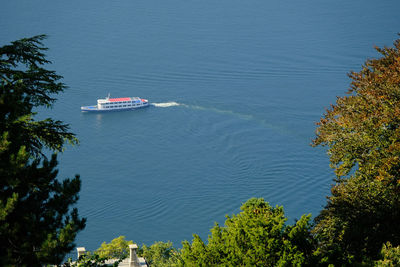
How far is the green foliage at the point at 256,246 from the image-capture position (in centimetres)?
1076

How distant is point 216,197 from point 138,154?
10.4 metres

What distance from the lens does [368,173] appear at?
1405cm

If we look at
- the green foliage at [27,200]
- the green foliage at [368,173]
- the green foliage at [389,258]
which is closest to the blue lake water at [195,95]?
the green foliage at [368,173]

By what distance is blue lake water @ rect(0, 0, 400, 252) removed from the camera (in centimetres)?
3981

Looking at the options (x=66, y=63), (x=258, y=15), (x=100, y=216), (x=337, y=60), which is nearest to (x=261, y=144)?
(x=100, y=216)

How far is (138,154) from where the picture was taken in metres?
46.5

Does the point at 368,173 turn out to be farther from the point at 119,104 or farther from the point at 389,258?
the point at 119,104

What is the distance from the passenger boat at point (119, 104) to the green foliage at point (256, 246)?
148 feet

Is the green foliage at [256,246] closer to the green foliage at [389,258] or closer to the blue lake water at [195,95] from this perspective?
the green foliage at [389,258]

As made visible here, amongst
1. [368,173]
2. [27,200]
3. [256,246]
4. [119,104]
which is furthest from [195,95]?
[27,200]

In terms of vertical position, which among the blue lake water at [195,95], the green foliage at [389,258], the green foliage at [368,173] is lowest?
the green foliage at [389,258]

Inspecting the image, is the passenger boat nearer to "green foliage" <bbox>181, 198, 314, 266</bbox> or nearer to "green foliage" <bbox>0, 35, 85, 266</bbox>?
"green foliage" <bbox>181, 198, 314, 266</bbox>

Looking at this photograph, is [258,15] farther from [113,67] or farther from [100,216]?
[100,216]

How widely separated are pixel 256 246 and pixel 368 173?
5.07 meters
